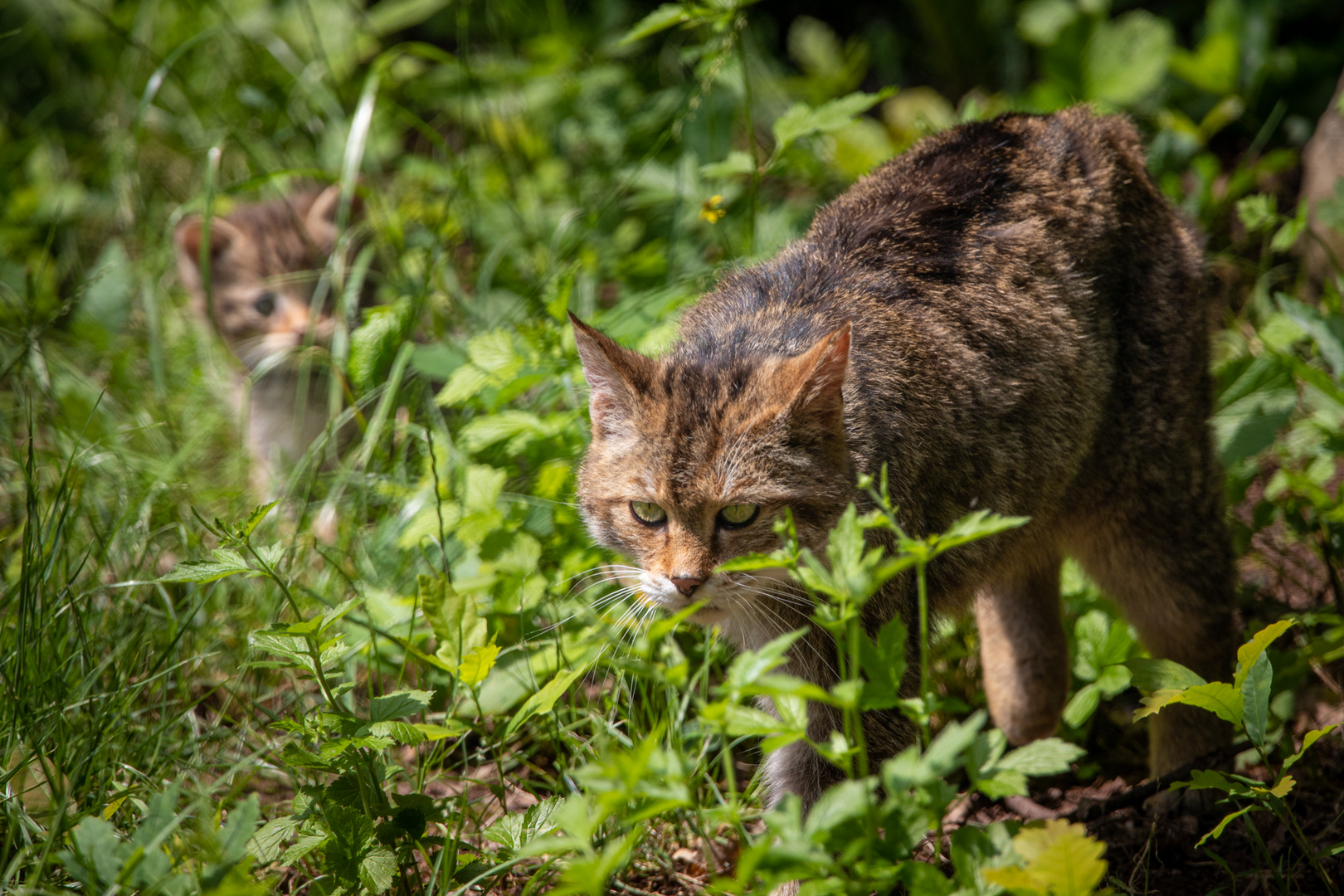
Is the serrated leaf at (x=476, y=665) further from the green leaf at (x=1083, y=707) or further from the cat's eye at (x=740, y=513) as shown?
the green leaf at (x=1083, y=707)

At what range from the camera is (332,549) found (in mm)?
3367

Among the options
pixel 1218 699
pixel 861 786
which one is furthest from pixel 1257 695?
pixel 861 786

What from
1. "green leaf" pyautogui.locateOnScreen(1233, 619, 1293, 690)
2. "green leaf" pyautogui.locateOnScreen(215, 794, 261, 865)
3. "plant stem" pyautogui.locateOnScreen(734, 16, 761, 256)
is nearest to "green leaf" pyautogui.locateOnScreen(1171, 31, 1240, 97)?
"plant stem" pyautogui.locateOnScreen(734, 16, 761, 256)

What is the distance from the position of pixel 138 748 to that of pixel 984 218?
8.19 feet

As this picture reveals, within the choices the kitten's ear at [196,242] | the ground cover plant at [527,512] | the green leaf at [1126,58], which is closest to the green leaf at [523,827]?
the ground cover plant at [527,512]

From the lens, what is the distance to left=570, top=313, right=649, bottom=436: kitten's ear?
2443mm

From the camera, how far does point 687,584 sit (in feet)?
7.59

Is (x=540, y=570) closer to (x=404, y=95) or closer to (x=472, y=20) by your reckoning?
(x=404, y=95)

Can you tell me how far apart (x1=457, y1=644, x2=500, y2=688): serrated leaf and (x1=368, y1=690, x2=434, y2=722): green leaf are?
82 millimetres

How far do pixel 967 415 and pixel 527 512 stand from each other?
1394 mm

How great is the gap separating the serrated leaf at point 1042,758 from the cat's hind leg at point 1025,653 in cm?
141

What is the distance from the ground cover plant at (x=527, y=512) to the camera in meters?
2.08

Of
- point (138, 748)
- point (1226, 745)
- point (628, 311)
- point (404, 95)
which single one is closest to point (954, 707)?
point (1226, 745)

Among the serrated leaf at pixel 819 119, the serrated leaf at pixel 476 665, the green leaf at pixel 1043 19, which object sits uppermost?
the green leaf at pixel 1043 19
